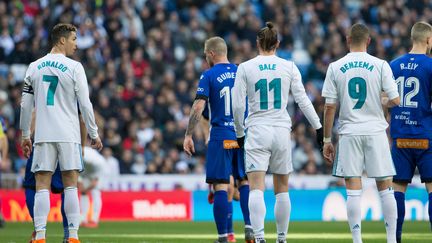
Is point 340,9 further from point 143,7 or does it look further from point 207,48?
point 207,48

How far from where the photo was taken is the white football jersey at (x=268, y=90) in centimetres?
1280

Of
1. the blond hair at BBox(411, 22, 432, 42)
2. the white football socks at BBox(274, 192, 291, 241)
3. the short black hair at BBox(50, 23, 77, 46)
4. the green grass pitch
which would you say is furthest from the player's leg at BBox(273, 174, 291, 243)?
the green grass pitch

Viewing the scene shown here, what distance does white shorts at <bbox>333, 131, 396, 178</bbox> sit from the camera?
493 inches

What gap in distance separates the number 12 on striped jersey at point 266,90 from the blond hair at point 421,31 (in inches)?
77.3

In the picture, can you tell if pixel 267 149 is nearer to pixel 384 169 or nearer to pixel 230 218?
pixel 384 169

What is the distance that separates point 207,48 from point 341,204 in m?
11.1

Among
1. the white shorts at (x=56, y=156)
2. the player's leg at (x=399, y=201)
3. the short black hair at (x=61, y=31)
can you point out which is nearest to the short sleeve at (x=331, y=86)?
the player's leg at (x=399, y=201)

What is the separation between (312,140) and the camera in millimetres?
30016

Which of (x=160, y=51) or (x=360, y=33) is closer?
(x=360, y=33)

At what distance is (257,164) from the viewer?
12.7 metres

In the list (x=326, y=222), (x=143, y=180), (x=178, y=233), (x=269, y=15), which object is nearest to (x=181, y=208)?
(x=143, y=180)

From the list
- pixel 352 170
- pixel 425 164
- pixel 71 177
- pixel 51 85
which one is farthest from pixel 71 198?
pixel 425 164

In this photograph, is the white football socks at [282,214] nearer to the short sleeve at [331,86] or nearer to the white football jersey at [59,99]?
the short sleeve at [331,86]

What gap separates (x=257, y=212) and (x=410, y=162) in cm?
226
